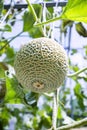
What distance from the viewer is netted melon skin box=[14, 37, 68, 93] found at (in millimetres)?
838

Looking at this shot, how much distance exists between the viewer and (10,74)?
133cm

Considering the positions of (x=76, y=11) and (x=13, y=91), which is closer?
(x=76, y=11)

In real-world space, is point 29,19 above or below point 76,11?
below

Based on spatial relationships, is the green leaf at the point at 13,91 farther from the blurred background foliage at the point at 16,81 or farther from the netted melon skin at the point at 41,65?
the netted melon skin at the point at 41,65

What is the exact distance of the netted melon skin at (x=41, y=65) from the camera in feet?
2.75

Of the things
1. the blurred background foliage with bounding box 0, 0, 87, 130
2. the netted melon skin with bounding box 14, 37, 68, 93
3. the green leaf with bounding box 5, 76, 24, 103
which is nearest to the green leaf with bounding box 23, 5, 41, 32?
the blurred background foliage with bounding box 0, 0, 87, 130

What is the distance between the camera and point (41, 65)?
2.73 feet

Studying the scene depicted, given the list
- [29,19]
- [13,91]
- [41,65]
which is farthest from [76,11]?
[13,91]

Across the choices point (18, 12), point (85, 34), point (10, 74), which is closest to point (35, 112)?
point (18, 12)

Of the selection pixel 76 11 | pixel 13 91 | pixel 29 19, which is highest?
pixel 76 11

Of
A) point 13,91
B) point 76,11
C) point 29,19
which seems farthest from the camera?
point 13,91

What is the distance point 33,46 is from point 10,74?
47 cm

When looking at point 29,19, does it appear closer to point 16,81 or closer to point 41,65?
point 16,81

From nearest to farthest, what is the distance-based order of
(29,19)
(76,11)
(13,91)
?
(76,11) → (29,19) → (13,91)
